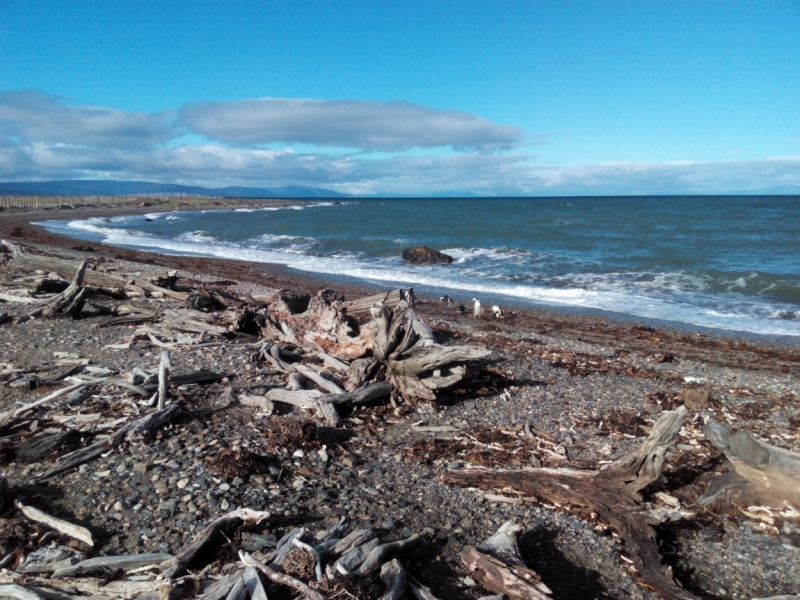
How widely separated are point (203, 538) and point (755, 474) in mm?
4761

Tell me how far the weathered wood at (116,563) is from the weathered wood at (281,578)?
581 mm

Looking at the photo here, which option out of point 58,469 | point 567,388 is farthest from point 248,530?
point 567,388

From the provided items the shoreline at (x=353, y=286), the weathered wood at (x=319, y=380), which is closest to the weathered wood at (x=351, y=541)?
the weathered wood at (x=319, y=380)

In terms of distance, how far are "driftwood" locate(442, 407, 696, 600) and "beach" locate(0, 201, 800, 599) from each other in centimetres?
10

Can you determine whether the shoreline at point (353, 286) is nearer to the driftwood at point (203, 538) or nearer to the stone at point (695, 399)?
the stone at point (695, 399)

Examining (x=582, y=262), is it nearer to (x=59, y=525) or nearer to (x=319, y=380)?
(x=319, y=380)

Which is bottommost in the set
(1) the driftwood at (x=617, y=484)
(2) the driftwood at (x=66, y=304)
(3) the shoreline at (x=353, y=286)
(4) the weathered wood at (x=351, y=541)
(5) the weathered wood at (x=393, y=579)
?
(3) the shoreline at (x=353, y=286)

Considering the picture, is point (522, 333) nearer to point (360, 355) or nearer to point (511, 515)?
point (360, 355)

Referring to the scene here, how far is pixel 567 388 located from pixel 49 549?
6.58m

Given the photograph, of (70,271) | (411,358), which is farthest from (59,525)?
(70,271)

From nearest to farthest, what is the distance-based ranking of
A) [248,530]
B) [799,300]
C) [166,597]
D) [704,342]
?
→ 1. [166,597]
2. [248,530]
3. [704,342]
4. [799,300]

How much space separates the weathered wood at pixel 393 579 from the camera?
324 cm

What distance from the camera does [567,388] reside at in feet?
26.3

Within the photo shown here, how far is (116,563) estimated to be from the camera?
350 centimetres
